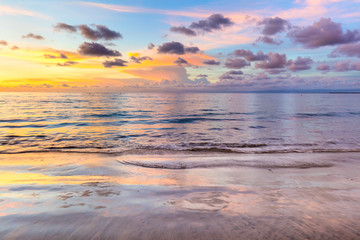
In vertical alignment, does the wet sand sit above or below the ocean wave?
above

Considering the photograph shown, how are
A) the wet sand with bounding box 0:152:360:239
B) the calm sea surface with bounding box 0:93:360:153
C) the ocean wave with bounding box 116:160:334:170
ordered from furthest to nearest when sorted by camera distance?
the calm sea surface with bounding box 0:93:360:153, the ocean wave with bounding box 116:160:334:170, the wet sand with bounding box 0:152:360:239

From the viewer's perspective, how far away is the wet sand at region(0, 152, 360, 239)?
11.0ft

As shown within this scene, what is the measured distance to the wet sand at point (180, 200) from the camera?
11.0ft

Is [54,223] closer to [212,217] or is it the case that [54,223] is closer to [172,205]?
[172,205]

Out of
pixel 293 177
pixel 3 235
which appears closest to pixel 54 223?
pixel 3 235

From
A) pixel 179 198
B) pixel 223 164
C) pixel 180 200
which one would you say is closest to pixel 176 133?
pixel 223 164

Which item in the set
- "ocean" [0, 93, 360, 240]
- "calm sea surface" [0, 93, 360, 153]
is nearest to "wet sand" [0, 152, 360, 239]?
"ocean" [0, 93, 360, 240]

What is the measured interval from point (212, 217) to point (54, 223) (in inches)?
111

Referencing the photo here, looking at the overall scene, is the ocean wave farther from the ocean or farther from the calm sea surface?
the calm sea surface

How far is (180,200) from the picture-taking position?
462 centimetres

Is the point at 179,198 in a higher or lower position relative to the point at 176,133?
higher

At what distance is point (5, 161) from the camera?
925cm

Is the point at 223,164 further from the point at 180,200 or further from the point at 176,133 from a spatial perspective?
the point at 176,133

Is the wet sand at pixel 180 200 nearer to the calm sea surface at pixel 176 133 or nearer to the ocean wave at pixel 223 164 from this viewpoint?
the ocean wave at pixel 223 164
